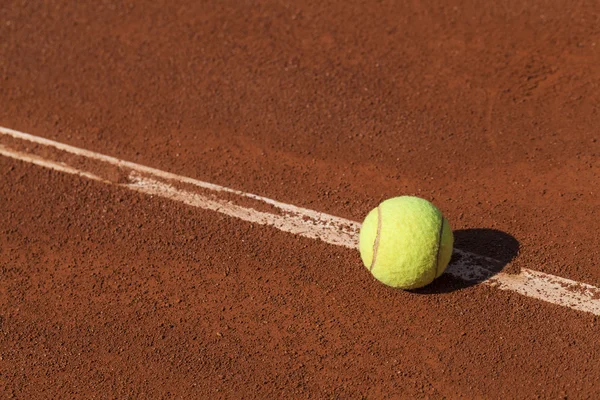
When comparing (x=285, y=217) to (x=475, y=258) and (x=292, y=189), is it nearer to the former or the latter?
(x=292, y=189)

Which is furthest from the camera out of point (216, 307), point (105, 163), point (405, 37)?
point (405, 37)

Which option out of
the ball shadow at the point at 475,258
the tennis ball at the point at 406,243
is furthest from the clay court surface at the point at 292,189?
the tennis ball at the point at 406,243

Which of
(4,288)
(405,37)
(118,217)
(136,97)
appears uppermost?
(405,37)

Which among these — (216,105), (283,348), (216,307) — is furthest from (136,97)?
(283,348)

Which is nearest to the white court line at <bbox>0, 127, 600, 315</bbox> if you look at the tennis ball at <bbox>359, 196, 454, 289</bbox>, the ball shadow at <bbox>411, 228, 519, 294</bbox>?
the ball shadow at <bbox>411, 228, 519, 294</bbox>

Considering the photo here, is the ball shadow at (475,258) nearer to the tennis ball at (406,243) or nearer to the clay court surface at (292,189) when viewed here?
the clay court surface at (292,189)

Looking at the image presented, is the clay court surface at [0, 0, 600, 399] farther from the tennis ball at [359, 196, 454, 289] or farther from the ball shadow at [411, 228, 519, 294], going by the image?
the tennis ball at [359, 196, 454, 289]

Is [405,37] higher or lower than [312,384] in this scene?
higher

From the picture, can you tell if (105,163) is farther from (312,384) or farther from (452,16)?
(452,16)
